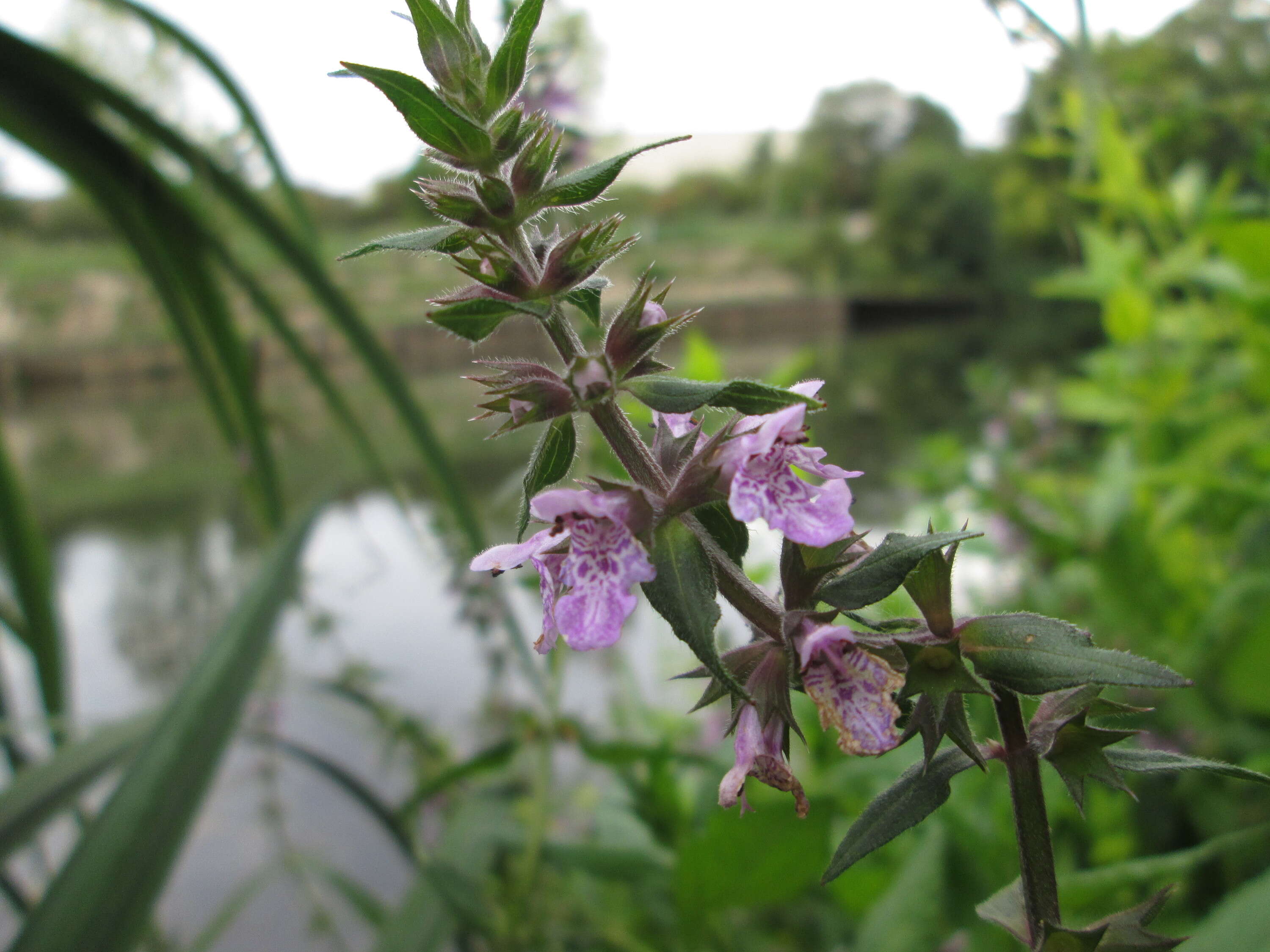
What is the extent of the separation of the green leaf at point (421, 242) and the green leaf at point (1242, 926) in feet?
2.10

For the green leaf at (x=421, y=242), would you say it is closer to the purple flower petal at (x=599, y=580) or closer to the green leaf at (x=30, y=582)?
the purple flower petal at (x=599, y=580)

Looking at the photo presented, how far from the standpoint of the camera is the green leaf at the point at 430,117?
33cm

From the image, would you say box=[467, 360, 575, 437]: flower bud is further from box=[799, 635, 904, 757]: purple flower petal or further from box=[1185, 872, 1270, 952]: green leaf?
box=[1185, 872, 1270, 952]: green leaf

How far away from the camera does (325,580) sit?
87.2 inches

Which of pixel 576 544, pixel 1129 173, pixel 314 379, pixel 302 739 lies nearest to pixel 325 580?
pixel 302 739

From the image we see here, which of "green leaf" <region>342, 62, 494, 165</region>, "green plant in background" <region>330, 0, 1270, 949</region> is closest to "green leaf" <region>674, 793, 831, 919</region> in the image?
"green plant in background" <region>330, 0, 1270, 949</region>

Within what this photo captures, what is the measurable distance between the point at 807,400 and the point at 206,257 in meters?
0.85

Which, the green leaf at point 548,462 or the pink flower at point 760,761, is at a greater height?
the green leaf at point 548,462

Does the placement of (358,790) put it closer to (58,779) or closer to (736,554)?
(58,779)

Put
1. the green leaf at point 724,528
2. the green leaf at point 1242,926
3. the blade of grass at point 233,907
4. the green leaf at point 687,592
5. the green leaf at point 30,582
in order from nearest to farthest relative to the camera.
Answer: the green leaf at point 687,592
the green leaf at point 724,528
the green leaf at point 1242,926
the green leaf at point 30,582
the blade of grass at point 233,907

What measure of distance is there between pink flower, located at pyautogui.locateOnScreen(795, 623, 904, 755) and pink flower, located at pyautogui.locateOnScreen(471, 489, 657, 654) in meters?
0.08

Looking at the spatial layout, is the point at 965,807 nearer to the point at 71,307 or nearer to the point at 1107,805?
the point at 1107,805

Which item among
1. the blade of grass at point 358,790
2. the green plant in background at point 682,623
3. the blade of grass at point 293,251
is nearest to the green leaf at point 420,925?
the green plant in background at point 682,623

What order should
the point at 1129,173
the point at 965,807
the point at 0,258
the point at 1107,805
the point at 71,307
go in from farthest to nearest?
the point at 71,307, the point at 0,258, the point at 1129,173, the point at 1107,805, the point at 965,807
